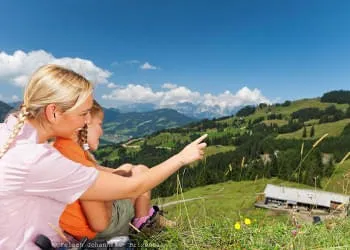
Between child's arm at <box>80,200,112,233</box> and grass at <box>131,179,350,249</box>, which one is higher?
child's arm at <box>80,200,112,233</box>

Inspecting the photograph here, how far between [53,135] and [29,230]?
940mm

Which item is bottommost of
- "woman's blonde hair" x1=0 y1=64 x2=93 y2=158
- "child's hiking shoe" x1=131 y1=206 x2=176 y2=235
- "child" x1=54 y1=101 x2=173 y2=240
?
"child's hiking shoe" x1=131 y1=206 x2=176 y2=235

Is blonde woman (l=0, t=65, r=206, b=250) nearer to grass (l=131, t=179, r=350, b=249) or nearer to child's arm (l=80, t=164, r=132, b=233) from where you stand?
child's arm (l=80, t=164, r=132, b=233)

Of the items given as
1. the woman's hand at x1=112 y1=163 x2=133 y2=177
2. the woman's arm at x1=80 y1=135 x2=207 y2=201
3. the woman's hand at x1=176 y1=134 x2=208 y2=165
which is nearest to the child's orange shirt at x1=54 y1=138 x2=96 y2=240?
the woman's arm at x1=80 y1=135 x2=207 y2=201

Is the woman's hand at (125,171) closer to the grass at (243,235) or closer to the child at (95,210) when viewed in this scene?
the child at (95,210)

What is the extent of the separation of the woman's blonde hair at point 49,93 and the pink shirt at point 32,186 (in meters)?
0.15

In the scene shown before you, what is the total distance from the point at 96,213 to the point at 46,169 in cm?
106

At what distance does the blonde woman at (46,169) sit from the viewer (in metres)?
3.00

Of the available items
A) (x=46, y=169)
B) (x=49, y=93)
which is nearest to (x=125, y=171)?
(x=49, y=93)

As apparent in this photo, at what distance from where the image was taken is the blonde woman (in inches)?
118

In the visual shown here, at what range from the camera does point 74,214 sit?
13.0 ft

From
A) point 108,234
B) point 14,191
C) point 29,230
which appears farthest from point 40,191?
point 108,234

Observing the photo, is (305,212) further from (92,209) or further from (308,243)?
(92,209)

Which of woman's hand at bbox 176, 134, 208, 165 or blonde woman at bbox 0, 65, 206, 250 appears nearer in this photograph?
blonde woman at bbox 0, 65, 206, 250
